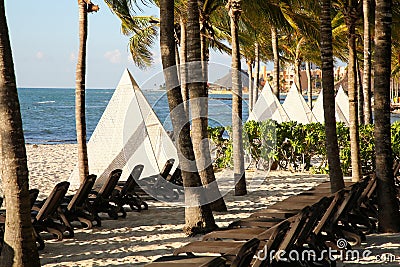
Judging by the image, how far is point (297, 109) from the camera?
22.1 metres

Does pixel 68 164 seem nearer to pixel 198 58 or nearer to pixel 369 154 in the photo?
pixel 369 154

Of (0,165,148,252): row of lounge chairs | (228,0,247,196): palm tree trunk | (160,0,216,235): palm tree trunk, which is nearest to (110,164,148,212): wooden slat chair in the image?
(0,165,148,252): row of lounge chairs

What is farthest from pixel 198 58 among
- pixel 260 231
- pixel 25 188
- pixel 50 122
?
pixel 50 122

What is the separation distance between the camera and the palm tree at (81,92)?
11.9 metres

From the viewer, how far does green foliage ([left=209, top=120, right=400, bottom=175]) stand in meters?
14.5

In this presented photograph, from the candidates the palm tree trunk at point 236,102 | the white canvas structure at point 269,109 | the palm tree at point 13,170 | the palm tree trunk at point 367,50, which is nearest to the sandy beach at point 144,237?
the palm tree trunk at point 236,102

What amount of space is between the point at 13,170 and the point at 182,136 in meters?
2.96

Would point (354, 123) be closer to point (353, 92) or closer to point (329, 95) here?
point (353, 92)

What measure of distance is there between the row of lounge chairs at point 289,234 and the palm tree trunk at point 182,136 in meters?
1.11

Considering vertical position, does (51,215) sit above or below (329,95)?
below

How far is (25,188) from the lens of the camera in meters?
5.71

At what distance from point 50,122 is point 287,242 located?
6190 cm

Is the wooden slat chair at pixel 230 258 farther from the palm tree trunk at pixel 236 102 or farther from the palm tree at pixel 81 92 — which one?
the palm tree at pixel 81 92

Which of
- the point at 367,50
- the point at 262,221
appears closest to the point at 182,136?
the point at 262,221
